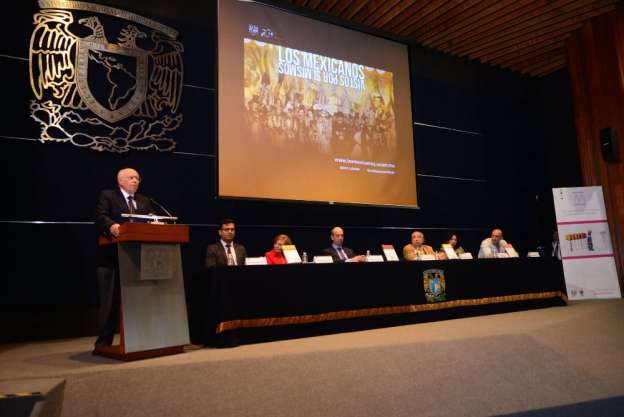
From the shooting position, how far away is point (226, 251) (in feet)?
13.9

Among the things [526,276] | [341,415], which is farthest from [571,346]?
[341,415]

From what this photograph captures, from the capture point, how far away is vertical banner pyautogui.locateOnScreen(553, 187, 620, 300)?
5.67 meters

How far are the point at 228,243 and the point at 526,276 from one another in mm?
2972

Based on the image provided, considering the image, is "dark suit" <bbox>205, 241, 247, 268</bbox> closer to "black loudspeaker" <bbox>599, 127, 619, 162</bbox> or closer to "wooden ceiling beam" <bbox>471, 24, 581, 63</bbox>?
"black loudspeaker" <bbox>599, 127, 619, 162</bbox>

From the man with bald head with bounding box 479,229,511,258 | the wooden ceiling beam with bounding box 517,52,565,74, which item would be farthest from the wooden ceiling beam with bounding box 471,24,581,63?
the man with bald head with bounding box 479,229,511,258

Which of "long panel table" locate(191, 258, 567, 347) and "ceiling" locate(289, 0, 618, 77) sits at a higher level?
"ceiling" locate(289, 0, 618, 77)

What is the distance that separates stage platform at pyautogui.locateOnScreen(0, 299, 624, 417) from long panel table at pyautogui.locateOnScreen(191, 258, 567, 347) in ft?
0.54

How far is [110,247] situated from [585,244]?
552 cm

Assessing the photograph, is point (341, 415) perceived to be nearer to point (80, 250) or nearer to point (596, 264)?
point (80, 250)

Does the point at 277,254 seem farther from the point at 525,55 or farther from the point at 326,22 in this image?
the point at 525,55

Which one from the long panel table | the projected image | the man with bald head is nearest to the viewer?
the long panel table

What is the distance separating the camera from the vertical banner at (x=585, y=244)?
18.6 feet

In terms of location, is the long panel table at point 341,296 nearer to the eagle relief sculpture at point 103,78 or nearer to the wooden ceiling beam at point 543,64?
the eagle relief sculpture at point 103,78

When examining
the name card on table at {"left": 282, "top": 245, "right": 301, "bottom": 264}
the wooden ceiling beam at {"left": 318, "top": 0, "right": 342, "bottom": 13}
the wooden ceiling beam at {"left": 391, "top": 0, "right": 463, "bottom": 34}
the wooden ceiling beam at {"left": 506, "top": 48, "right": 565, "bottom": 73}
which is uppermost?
the wooden ceiling beam at {"left": 318, "top": 0, "right": 342, "bottom": 13}
